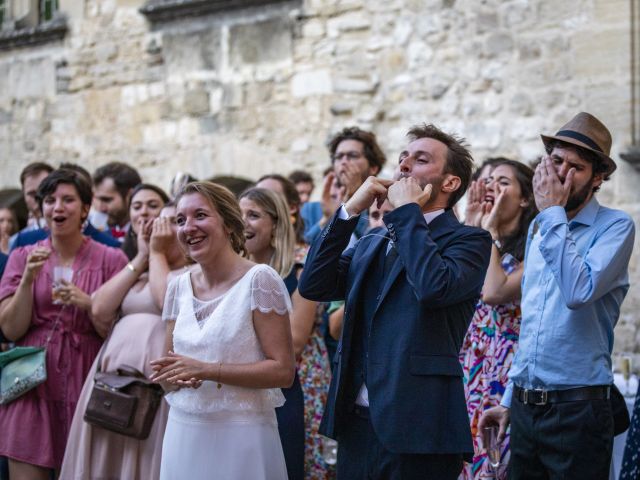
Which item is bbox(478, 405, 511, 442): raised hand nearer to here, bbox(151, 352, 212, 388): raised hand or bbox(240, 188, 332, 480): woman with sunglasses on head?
bbox(240, 188, 332, 480): woman with sunglasses on head

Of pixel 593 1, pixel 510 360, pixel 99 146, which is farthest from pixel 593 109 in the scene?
pixel 99 146

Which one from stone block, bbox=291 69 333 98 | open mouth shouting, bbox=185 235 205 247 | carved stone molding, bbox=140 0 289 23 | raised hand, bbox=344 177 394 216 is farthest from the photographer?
carved stone molding, bbox=140 0 289 23

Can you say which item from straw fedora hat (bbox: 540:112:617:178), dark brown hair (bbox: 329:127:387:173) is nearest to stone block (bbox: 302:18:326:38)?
dark brown hair (bbox: 329:127:387:173)

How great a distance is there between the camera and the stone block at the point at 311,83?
9.73 meters

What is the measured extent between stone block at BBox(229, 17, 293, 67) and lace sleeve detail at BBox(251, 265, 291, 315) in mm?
6075

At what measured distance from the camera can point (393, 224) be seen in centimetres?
360

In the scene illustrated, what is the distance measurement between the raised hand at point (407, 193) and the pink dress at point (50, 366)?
253 centimetres

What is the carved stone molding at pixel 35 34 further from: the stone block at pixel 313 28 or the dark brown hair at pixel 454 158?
the dark brown hair at pixel 454 158

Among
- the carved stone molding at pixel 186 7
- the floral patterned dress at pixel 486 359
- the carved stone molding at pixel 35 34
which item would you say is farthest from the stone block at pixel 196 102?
the floral patterned dress at pixel 486 359

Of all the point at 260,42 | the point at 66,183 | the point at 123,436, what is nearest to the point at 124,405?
the point at 123,436

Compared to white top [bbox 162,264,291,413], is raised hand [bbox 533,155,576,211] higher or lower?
higher

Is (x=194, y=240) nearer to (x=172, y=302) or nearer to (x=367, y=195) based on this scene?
(x=172, y=302)

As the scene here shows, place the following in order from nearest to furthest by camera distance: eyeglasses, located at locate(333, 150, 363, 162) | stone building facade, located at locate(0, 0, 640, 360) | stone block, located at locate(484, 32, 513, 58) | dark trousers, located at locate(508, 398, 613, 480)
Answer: dark trousers, located at locate(508, 398, 613, 480)
eyeglasses, located at locate(333, 150, 363, 162)
stone building facade, located at locate(0, 0, 640, 360)
stone block, located at locate(484, 32, 513, 58)

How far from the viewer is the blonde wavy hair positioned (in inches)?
209
